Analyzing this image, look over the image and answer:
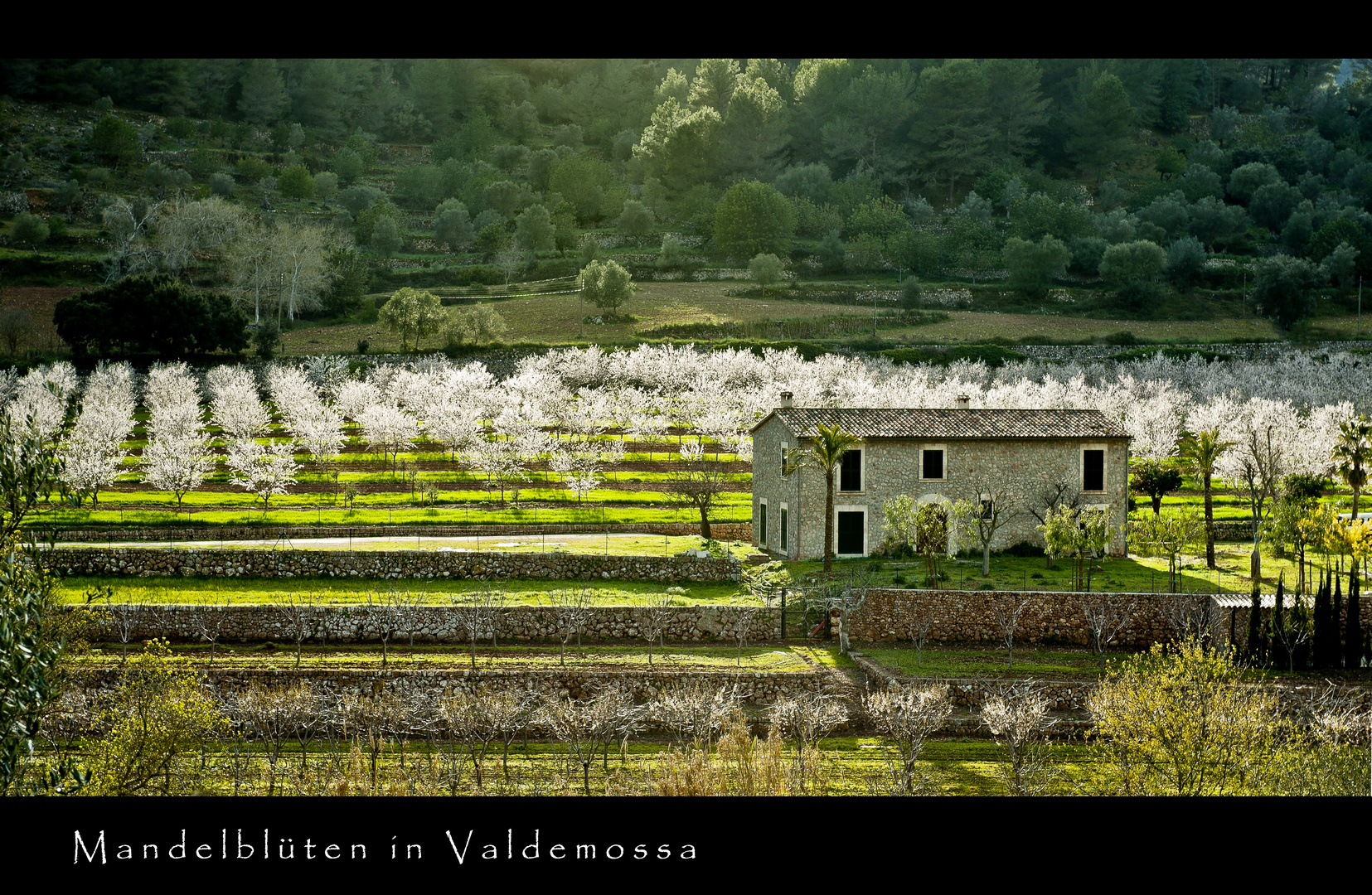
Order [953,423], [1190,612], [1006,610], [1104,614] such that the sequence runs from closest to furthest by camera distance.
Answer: [1190,612] → [1104,614] → [1006,610] → [953,423]

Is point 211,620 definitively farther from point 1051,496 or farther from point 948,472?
point 1051,496

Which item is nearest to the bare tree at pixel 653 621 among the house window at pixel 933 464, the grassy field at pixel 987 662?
the grassy field at pixel 987 662

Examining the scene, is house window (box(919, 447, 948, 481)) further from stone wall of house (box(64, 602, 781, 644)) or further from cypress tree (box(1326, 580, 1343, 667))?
cypress tree (box(1326, 580, 1343, 667))

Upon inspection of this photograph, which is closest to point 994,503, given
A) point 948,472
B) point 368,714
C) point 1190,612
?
point 948,472

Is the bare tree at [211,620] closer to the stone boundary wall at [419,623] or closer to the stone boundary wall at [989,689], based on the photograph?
the stone boundary wall at [419,623]
